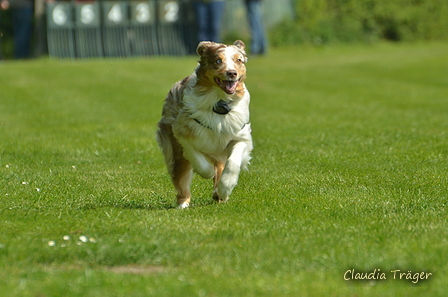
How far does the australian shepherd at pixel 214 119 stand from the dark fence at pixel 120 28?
1951 cm

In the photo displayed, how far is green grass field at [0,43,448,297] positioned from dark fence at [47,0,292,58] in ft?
27.3

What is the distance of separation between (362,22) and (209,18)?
29.3ft

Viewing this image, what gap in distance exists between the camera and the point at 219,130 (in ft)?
26.6

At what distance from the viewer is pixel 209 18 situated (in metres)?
28.0

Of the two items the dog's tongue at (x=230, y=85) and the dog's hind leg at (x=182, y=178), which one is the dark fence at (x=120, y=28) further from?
the dog's tongue at (x=230, y=85)

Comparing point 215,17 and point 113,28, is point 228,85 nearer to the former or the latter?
point 215,17

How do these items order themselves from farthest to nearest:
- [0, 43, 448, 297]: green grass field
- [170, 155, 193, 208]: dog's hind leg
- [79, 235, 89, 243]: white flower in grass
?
[170, 155, 193, 208]: dog's hind leg → [79, 235, 89, 243]: white flower in grass → [0, 43, 448, 297]: green grass field

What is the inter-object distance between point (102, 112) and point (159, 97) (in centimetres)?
236

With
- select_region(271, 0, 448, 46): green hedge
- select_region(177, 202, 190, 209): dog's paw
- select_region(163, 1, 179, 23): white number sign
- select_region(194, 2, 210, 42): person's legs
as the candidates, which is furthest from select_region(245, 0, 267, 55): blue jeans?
select_region(177, 202, 190, 209): dog's paw

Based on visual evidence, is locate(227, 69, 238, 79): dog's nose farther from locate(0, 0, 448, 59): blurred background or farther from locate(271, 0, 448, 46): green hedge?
locate(271, 0, 448, 46): green hedge

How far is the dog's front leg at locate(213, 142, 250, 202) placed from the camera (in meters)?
7.94

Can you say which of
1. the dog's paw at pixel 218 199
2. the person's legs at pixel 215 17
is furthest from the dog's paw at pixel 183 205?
the person's legs at pixel 215 17

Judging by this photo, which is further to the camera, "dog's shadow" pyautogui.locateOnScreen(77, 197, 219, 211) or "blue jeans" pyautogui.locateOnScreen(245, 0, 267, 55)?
"blue jeans" pyautogui.locateOnScreen(245, 0, 267, 55)

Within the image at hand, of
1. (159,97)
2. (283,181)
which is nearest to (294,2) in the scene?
(159,97)
